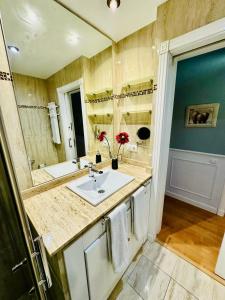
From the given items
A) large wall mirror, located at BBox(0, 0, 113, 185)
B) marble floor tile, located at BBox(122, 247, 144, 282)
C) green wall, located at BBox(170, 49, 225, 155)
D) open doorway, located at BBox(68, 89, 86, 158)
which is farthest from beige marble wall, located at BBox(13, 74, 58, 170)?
green wall, located at BBox(170, 49, 225, 155)

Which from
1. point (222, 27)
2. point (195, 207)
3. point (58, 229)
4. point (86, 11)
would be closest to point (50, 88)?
point (86, 11)

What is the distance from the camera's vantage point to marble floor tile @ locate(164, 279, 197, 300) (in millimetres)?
1142

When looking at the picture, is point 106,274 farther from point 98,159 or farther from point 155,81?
point 155,81

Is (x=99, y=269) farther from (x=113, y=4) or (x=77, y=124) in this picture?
(x=113, y=4)

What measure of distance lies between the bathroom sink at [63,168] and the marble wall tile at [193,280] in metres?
1.46

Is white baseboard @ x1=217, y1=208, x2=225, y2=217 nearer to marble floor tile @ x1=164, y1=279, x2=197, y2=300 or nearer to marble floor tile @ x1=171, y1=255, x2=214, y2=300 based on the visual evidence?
marble floor tile @ x1=171, y1=255, x2=214, y2=300

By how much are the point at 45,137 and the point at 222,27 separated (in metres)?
1.54

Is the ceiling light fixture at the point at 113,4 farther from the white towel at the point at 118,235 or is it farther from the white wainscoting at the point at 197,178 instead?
the white wainscoting at the point at 197,178

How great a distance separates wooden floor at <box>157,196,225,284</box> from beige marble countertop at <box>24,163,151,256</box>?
107 cm

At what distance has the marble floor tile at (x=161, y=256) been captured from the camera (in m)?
1.38

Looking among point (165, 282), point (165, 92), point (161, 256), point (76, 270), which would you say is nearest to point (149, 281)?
point (165, 282)

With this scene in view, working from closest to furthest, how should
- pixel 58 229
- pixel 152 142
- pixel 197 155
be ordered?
1. pixel 58 229
2. pixel 152 142
3. pixel 197 155

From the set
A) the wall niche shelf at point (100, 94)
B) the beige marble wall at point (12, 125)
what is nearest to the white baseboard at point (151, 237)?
the beige marble wall at point (12, 125)

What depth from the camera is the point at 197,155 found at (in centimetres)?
212
